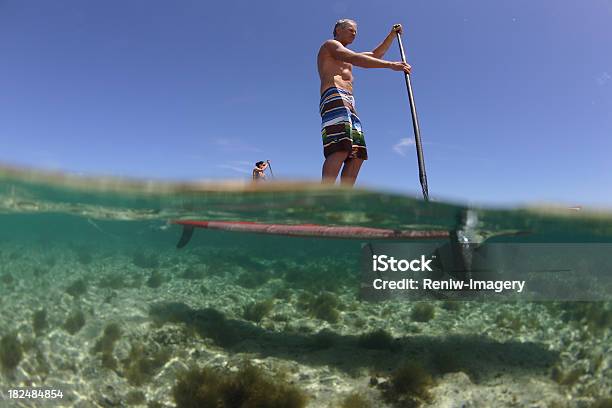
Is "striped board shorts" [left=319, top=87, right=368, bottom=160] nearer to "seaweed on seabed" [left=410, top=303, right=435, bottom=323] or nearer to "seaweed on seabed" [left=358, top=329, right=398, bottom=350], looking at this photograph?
"seaweed on seabed" [left=358, top=329, right=398, bottom=350]

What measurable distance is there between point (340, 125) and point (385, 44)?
6.89 feet

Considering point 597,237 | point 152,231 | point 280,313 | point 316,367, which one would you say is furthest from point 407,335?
point 597,237

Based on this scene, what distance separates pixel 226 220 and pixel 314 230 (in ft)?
10.2

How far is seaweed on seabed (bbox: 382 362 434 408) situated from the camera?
218 inches

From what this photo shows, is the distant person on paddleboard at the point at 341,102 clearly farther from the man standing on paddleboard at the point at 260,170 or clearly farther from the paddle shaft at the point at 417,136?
the man standing on paddleboard at the point at 260,170

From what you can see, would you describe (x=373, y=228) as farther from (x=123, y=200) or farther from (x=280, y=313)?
(x=123, y=200)

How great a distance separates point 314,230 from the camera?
471 inches

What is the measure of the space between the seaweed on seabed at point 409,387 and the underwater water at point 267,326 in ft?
0.08

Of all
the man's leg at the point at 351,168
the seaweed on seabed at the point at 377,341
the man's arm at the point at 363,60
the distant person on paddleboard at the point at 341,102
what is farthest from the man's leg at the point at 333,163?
the seaweed on seabed at the point at 377,341

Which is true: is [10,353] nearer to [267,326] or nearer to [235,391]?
[235,391]

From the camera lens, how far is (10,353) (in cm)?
637

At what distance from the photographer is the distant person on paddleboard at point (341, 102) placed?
5457 mm

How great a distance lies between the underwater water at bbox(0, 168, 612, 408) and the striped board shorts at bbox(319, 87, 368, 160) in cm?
221

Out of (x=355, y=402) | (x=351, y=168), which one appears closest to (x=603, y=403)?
(x=355, y=402)
